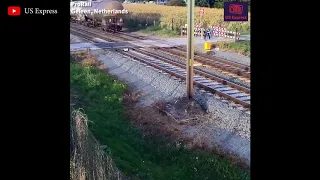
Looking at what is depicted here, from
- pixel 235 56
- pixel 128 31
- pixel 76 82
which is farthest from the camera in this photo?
pixel 128 31

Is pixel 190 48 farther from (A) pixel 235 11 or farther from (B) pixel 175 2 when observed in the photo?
(B) pixel 175 2

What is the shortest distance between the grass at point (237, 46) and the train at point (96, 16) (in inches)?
196

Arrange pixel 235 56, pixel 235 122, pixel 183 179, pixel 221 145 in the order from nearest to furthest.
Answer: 1. pixel 183 179
2. pixel 221 145
3. pixel 235 122
4. pixel 235 56

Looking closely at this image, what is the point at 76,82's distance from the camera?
10.0 m

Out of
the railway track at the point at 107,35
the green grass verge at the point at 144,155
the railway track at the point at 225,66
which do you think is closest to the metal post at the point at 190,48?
the green grass verge at the point at 144,155

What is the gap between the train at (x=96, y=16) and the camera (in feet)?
63.0

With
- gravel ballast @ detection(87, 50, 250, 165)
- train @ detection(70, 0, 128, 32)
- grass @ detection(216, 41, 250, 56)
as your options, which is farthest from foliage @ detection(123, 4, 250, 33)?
gravel ballast @ detection(87, 50, 250, 165)

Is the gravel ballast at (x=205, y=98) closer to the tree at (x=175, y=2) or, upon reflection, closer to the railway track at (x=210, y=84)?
the railway track at (x=210, y=84)

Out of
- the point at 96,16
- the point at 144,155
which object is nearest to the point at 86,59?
the point at 144,155
